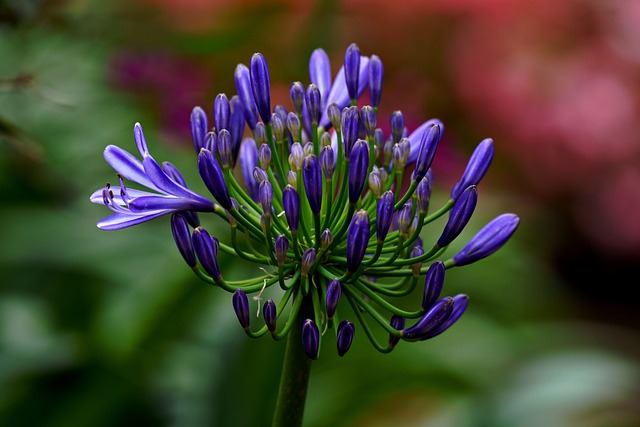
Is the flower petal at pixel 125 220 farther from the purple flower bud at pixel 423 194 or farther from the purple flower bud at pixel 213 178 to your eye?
the purple flower bud at pixel 423 194

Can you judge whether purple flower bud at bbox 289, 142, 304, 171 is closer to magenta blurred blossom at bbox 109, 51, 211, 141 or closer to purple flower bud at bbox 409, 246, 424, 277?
purple flower bud at bbox 409, 246, 424, 277

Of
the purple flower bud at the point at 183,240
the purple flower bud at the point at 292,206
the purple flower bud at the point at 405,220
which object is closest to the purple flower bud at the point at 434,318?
the purple flower bud at the point at 405,220

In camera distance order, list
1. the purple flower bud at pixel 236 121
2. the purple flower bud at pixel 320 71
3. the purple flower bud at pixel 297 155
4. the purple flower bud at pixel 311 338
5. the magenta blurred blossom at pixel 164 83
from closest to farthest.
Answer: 1. the purple flower bud at pixel 311 338
2. the purple flower bud at pixel 297 155
3. the purple flower bud at pixel 236 121
4. the purple flower bud at pixel 320 71
5. the magenta blurred blossom at pixel 164 83

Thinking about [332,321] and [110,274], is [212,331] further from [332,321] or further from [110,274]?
[332,321]

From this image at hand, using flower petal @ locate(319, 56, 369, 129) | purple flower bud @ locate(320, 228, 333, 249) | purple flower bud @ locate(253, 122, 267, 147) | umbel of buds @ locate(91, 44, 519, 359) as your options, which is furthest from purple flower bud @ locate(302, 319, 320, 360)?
flower petal @ locate(319, 56, 369, 129)

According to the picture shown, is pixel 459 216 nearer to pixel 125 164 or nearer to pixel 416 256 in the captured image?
pixel 416 256

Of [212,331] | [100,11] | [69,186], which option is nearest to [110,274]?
[69,186]
